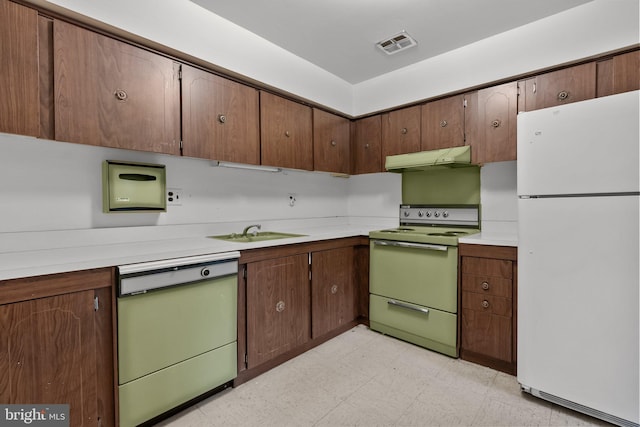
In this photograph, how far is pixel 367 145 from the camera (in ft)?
10.7

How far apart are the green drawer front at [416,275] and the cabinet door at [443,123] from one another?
3.19 ft

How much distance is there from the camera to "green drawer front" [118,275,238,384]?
1483 mm

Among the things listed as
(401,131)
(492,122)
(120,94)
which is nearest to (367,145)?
(401,131)

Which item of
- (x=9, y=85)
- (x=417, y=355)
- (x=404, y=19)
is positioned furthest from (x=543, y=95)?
(x=9, y=85)

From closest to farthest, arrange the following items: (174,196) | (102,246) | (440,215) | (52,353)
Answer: (52,353) → (102,246) → (174,196) → (440,215)

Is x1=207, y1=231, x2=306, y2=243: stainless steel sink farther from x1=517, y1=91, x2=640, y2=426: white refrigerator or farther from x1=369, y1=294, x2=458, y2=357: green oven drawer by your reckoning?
x1=517, y1=91, x2=640, y2=426: white refrigerator

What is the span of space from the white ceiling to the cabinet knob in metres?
0.82

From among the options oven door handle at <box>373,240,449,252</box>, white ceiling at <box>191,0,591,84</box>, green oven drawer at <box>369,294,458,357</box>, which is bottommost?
green oven drawer at <box>369,294,458,357</box>

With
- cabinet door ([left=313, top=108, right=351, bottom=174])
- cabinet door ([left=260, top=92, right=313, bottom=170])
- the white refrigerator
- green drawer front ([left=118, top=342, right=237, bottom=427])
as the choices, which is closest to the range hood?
cabinet door ([left=313, top=108, right=351, bottom=174])

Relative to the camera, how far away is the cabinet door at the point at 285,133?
247cm

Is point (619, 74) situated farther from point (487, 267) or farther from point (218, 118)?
point (218, 118)

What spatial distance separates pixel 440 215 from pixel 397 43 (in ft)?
5.21

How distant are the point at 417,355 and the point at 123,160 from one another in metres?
2.53

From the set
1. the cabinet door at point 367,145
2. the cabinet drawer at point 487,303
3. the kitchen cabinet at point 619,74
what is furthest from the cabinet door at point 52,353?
the kitchen cabinet at point 619,74
